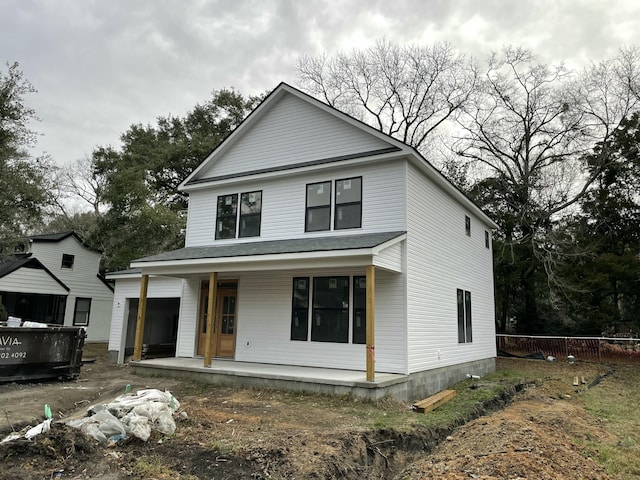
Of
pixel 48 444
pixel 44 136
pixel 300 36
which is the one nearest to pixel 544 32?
pixel 300 36

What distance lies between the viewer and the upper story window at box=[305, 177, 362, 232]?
11.1 meters

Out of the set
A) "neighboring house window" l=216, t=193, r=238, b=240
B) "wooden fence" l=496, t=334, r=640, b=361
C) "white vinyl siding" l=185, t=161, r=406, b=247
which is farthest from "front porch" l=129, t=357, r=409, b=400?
"wooden fence" l=496, t=334, r=640, b=361

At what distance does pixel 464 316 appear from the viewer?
1362 cm

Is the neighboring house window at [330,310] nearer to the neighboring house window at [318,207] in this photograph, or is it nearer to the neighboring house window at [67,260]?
the neighboring house window at [318,207]

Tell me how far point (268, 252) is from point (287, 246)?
0.65m

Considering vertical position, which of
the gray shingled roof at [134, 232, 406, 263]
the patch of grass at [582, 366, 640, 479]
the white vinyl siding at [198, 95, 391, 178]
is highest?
the white vinyl siding at [198, 95, 391, 178]

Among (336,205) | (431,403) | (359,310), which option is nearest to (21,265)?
(336,205)

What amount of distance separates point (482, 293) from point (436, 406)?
7892 mm

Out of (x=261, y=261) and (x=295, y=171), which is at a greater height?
(x=295, y=171)

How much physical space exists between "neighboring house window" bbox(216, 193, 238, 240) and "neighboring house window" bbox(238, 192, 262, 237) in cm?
28

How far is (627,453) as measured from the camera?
598 cm

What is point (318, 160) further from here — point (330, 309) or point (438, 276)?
point (438, 276)

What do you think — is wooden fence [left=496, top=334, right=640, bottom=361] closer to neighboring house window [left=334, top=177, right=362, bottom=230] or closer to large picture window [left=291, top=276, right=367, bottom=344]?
large picture window [left=291, top=276, right=367, bottom=344]

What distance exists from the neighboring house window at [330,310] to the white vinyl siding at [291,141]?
356 cm
